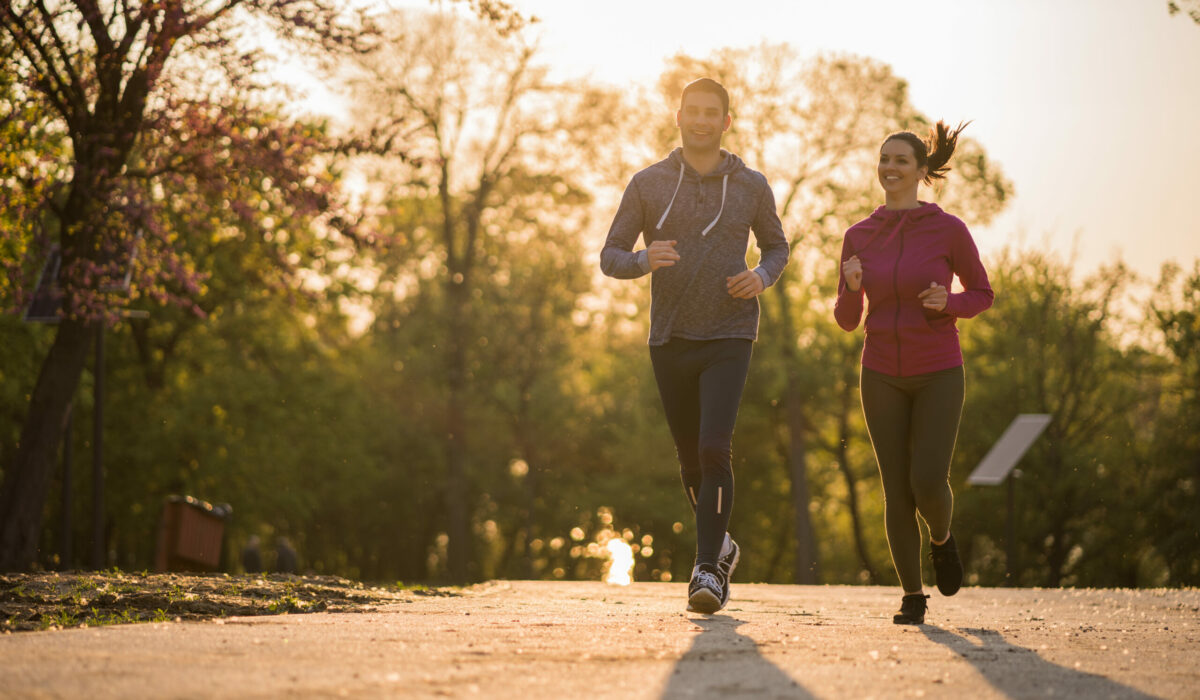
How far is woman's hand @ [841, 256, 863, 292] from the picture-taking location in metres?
6.94

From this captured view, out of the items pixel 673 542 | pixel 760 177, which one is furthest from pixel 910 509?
pixel 673 542

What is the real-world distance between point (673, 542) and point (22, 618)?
40851mm

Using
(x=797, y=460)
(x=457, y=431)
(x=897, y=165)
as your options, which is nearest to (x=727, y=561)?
(x=897, y=165)

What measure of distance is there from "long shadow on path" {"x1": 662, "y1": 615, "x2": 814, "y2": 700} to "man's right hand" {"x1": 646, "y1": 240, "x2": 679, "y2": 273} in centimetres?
186

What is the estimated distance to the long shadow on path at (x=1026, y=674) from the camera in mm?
4402

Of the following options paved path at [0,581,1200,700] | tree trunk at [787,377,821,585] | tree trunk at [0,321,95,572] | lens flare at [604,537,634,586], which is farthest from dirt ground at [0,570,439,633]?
lens flare at [604,537,634,586]

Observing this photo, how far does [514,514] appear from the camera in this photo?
48594 millimetres

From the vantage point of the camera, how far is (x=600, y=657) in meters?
4.93

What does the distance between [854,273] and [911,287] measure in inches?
10.6

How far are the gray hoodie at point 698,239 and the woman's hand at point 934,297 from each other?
2.55ft

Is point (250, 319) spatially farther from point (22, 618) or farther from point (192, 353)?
point (22, 618)

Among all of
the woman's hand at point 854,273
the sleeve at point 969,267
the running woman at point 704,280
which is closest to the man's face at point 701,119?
the running woman at point 704,280

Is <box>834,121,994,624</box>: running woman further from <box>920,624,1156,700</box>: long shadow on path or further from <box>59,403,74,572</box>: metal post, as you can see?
<box>59,403,74,572</box>: metal post

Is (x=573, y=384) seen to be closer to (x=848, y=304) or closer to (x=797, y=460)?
(x=797, y=460)
